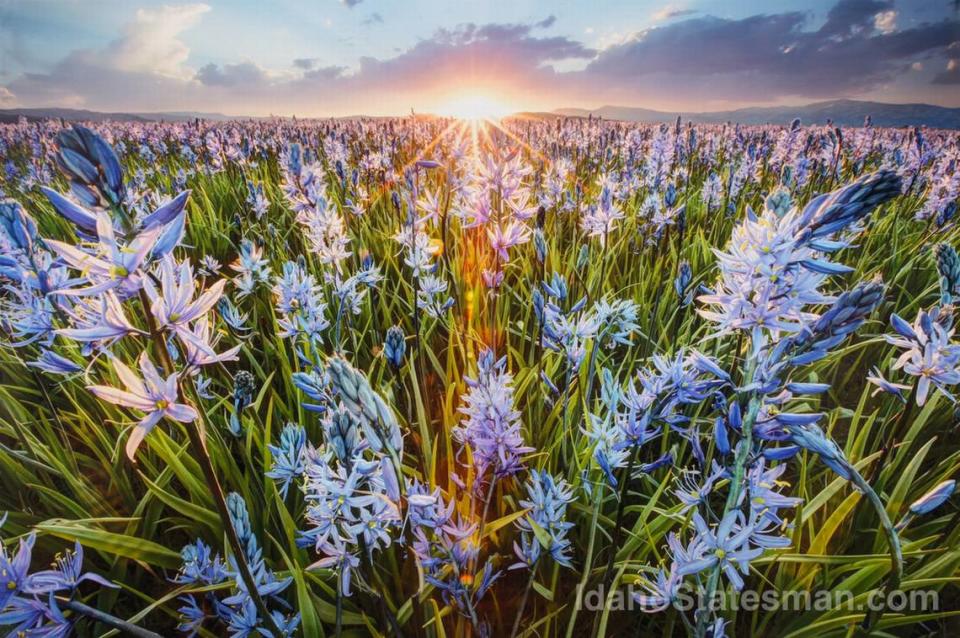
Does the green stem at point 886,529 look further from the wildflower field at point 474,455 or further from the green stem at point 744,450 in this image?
the green stem at point 744,450

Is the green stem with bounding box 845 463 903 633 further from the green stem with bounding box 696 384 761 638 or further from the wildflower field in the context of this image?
the green stem with bounding box 696 384 761 638

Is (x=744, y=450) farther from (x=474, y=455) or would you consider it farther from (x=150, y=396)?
(x=150, y=396)

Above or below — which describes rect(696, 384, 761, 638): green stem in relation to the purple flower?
below

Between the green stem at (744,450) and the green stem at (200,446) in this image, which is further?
the green stem at (744,450)

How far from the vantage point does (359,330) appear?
365 cm

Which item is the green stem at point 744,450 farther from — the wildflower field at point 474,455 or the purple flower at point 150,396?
the purple flower at point 150,396

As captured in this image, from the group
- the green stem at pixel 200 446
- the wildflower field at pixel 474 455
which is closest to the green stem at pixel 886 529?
the wildflower field at pixel 474 455

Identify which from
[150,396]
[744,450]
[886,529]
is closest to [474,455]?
[744,450]

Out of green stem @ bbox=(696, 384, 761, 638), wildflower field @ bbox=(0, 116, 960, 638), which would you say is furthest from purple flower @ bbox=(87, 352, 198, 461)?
green stem @ bbox=(696, 384, 761, 638)

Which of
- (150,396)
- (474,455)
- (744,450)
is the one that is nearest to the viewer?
(150,396)

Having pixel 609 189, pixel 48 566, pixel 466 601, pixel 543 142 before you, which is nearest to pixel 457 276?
pixel 609 189

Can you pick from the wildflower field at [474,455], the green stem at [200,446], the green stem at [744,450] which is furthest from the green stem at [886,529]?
the green stem at [200,446]

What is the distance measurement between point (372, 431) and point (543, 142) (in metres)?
10.7

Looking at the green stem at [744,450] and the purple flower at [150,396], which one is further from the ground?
the purple flower at [150,396]
